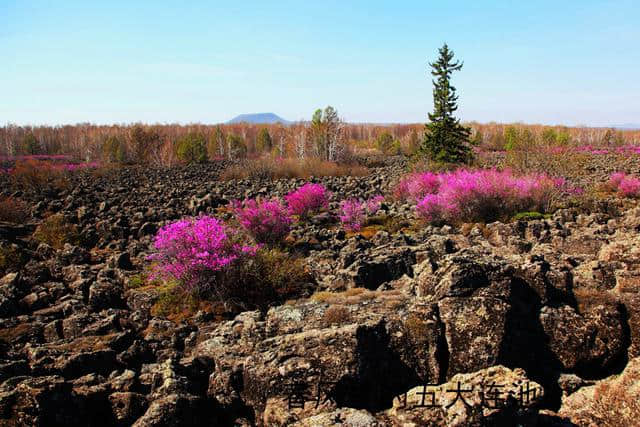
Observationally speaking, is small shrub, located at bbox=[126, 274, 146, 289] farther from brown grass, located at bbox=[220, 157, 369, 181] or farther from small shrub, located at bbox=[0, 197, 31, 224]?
brown grass, located at bbox=[220, 157, 369, 181]

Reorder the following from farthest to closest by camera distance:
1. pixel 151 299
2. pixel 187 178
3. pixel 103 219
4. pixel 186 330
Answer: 1. pixel 187 178
2. pixel 103 219
3. pixel 151 299
4. pixel 186 330

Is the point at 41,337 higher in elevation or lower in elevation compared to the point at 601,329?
lower

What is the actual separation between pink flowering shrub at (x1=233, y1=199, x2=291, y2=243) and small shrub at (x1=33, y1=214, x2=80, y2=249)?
543cm

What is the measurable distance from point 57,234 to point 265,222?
6693 mm

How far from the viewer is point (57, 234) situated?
12.8 meters

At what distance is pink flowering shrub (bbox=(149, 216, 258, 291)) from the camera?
7395mm

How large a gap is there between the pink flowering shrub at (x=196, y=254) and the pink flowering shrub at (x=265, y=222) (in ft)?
7.99

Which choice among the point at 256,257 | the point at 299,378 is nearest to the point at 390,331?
the point at 299,378

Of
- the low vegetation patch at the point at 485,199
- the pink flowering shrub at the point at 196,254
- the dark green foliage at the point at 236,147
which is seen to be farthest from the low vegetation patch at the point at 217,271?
the dark green foliage at the point at 236,147

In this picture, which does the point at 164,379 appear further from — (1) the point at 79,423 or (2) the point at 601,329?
(2) the point at 601,329

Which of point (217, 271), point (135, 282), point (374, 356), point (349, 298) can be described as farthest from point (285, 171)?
point (374, 356)

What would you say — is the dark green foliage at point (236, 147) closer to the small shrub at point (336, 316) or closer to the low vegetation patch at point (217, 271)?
the low vegetation patch at point (217, 271)

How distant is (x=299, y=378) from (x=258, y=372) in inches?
16.1

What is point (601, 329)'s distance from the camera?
4492mm
